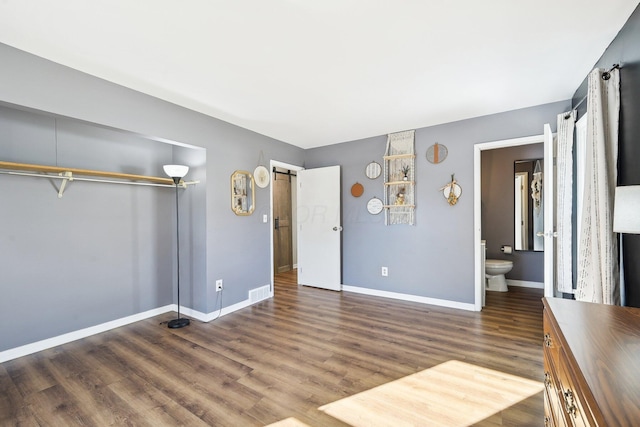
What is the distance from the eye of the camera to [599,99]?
5.81ft

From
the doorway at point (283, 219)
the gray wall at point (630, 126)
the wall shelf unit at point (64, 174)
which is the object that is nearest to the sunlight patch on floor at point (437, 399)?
the gray wall at point (630, 126)

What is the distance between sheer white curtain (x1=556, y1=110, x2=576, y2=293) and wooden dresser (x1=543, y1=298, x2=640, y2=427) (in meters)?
1.70

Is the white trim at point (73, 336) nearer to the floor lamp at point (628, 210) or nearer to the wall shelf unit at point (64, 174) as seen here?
the wall shelf unit at point (64, 174)

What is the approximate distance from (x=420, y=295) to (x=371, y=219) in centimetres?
125

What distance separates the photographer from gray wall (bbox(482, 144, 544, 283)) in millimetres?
4324

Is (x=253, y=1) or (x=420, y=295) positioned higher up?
(x=253, y=1)

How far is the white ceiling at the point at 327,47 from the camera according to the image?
1.55 metres

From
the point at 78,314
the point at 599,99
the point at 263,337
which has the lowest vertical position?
the point at 263,337

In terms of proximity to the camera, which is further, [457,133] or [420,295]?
[420,295]

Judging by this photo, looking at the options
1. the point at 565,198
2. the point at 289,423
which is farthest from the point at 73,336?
the point at 565,198

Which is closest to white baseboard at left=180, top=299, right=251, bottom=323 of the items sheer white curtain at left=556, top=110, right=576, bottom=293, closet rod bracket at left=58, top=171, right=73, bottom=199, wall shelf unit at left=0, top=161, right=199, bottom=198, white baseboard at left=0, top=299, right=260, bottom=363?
white baseboard at left=0, top=299, right=260, bottom=363

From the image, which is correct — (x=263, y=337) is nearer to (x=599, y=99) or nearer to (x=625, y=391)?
(x=625, y=391)

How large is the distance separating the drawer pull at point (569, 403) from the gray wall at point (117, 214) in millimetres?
3055

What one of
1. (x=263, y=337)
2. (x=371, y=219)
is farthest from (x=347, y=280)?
(x=263, y=337)
